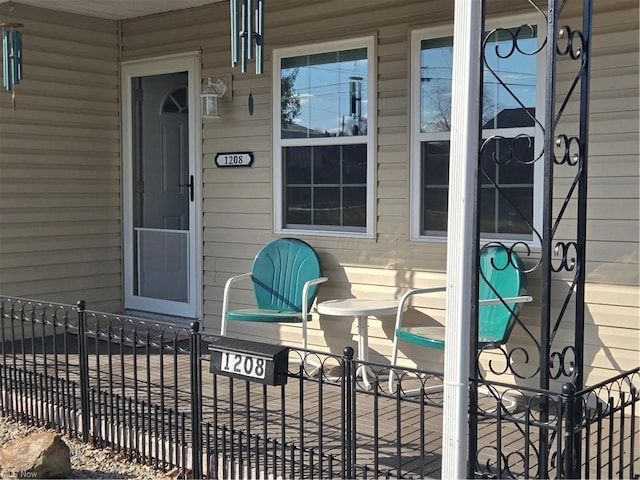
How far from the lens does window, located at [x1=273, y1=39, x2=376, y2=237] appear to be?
5.08 metres

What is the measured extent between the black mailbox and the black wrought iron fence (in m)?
0.05

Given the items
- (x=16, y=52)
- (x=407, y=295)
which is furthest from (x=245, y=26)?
Answer: (x=16, y=52)

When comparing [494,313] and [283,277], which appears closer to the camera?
[494,313]

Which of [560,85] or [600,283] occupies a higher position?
[560,85]

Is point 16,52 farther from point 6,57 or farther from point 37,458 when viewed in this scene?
point 37,458

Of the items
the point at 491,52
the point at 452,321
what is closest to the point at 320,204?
the point at 491,52

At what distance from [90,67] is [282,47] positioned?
1829 mm

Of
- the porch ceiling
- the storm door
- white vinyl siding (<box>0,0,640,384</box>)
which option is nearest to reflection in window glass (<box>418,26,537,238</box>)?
white vinyl siding (<box>0,0,640,384</box>)

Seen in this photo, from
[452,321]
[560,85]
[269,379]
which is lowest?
[269,379]

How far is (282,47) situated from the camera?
5422 mm

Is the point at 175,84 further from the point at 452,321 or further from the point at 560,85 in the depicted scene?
the point at 452,321

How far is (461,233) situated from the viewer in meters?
Answer: 2.34

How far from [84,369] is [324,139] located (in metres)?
2.25

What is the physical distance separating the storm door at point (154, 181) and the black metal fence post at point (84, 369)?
8.12ft
